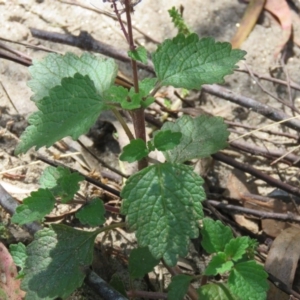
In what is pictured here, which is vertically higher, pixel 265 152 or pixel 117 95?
pixel 117 95

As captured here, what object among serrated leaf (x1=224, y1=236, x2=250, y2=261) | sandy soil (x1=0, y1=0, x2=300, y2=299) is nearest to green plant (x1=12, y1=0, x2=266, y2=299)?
serrated leaf (x1=224, y1=236, x2=250, y2=261)

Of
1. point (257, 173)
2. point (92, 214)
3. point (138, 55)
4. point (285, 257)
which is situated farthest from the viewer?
point (257, 173)

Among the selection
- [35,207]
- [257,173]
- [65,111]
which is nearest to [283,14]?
[257,173]

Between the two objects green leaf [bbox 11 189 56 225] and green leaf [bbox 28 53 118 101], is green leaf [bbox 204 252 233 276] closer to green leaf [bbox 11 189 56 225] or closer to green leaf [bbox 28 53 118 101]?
green leaf [bbox 11 189 56 225]

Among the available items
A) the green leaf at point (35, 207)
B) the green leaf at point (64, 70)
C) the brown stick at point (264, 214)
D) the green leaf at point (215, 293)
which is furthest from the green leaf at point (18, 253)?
the brown stick at point (264, 214)

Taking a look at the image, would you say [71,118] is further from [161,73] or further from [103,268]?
[103,268]

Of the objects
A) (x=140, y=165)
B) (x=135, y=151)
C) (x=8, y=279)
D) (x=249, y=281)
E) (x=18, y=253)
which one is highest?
(x=135, y=151)

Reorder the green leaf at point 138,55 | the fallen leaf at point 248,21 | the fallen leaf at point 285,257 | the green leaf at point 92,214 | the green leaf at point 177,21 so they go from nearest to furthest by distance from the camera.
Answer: the green leaf at point 138,55 → the green leaf at point 92,214 → the fallen leaf at point 285,257 → the green leaf at point 177,21 → the fallen leaf at point 248,21

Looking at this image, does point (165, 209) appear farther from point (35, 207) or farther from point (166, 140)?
point (35, 207)

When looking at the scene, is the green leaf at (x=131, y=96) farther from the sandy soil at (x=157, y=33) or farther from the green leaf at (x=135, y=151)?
the sandy soil at (x=157, y=33)
